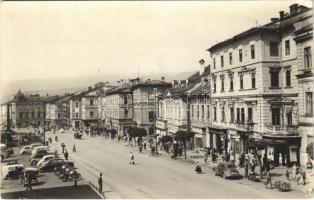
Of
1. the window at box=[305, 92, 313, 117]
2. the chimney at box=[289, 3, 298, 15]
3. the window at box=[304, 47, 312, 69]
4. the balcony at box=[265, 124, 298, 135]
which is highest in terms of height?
the chimney at box=[289, 3, 298, 15]

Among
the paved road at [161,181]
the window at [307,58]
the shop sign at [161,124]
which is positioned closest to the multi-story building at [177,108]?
the shop sign at [161,124]

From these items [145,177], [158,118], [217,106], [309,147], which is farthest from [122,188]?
[158,118]

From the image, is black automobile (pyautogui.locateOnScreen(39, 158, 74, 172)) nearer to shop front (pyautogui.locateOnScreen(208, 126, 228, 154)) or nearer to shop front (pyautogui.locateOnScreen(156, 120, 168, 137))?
shop front (pyautogui.locateOnScreen(208, 126, 228, 154))

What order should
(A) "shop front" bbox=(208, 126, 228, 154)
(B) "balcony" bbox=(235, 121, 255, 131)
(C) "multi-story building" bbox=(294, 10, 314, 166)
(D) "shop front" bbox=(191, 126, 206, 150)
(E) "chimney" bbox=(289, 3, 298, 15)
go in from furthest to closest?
(D) "shop front" bbox=(191, 126, 206, 150)
(A) "shop front" bbox=(208, 126, 228, 154)
(B) "balcony" bbox=(235, 121, 255, 131)
(E) "chimney" bbox=(289, 3, 298, 15)
(C) "multi-story building" bbox=(294, 10, 314, 166)

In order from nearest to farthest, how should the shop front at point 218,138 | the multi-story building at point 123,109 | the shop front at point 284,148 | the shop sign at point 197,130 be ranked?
the shop front at point 284,148, the shop front at point 218,138, the shop sign at point 197,130, the multi-story building at point 123,109

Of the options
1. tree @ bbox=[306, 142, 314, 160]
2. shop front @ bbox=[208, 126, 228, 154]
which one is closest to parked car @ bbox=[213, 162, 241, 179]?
tree @ bbox=[306, 142, 314, 160]

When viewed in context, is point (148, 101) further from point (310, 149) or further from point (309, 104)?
point (309, 104)

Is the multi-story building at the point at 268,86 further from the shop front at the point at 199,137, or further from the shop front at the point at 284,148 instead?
the shop front at the point at 199,137
